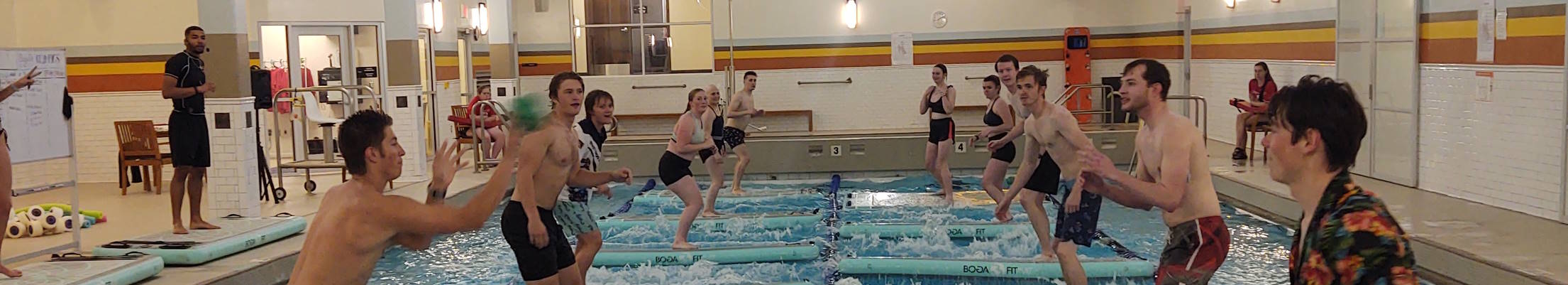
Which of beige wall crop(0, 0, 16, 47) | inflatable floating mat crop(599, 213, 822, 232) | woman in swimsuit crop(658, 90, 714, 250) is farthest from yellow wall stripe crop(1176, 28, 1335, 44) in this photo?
beige wall crop(0, 0, 16, 47)

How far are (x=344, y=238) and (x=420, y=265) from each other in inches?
224

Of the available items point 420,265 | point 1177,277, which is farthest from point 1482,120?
point 420,265

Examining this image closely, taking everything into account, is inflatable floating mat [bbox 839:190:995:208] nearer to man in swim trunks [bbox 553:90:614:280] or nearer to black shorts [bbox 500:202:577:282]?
man in swim trunks [bbox 553:90:614:280]

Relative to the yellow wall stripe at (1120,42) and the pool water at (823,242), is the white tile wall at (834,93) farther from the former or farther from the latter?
the pool water at (823,242)

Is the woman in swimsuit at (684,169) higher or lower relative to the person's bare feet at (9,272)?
higher

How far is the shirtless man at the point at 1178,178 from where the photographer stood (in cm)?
474

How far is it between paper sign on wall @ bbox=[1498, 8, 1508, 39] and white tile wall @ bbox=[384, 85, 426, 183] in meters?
9.93

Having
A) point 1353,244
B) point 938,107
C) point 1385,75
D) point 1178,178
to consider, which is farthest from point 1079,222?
point 1385,75

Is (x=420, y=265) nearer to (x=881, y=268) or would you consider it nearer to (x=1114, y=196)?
(x=881, y=268)

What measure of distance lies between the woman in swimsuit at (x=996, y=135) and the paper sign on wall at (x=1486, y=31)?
3.40m

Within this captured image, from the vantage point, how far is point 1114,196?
4203mm

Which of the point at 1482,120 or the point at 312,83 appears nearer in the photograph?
the point at 1482,120

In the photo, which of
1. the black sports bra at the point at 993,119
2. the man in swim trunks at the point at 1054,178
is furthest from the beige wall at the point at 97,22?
the man in swim trunks at the point at 1054,178

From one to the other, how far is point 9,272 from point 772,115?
37.0 ft
